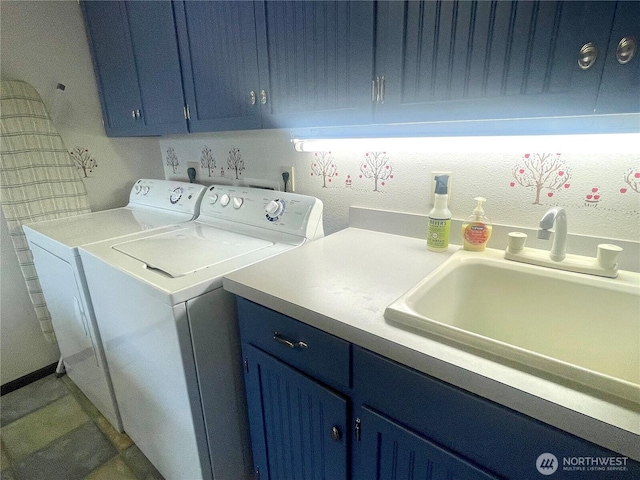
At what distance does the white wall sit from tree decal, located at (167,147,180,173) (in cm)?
22

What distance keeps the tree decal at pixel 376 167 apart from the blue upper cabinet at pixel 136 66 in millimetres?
892

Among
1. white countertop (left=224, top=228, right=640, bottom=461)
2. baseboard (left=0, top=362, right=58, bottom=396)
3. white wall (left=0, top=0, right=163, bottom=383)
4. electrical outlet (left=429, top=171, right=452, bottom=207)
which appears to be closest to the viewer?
white countertop (left=224, top=228, right=640, bottom=461)

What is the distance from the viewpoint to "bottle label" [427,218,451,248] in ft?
3.76

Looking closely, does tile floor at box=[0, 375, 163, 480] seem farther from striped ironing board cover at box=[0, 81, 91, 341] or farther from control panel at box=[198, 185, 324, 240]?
control panel at box=[198, 185, 324, 240]

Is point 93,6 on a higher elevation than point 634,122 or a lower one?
higher

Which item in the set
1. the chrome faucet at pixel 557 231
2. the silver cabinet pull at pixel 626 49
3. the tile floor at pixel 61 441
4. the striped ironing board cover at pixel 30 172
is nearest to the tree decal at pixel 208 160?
the striped ironing board cover at pixel 30 172

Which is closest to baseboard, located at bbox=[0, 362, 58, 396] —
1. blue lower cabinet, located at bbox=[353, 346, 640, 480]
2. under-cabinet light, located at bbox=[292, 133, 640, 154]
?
under-cabinet light, located at bbox=[292, 133, 640, 154]

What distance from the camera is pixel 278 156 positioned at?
1695mm

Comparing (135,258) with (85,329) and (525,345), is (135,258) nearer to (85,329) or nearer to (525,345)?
(85,329)

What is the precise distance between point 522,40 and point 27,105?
7.44 ft

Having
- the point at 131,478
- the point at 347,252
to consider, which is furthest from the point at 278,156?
the point at 131,478

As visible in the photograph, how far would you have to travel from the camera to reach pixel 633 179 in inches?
35.9

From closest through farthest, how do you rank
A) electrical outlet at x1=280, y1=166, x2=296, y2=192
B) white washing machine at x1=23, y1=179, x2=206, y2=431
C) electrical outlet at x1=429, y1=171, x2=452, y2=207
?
electrical outlet at x1=429, y1=171, x2=452, y2=207, white washing machine at x1=23, y1=179, x2=206, y2=431, electrical outlet at x1=280, y1=166, x2=296, y2=192

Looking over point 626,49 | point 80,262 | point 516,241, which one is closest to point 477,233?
point 516,241
